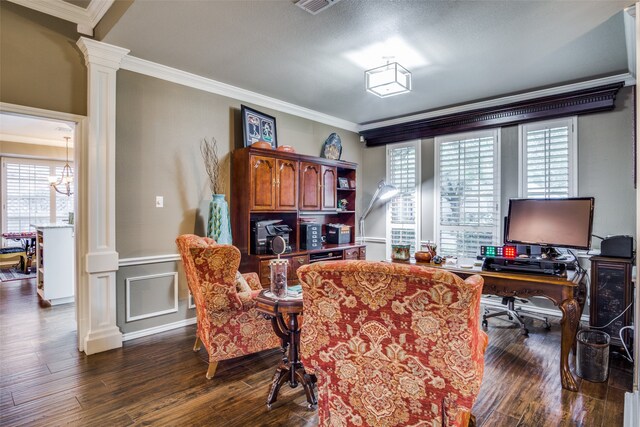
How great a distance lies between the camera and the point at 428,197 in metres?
5.05

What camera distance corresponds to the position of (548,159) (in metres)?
4.03

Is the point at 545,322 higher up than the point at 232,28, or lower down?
lower down

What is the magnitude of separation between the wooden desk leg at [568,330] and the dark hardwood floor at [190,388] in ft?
0.23

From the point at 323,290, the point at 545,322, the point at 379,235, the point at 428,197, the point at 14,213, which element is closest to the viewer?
the point at 323,290

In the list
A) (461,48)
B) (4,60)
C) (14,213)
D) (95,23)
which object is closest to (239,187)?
(95,23)

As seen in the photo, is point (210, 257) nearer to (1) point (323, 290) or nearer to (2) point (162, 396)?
(2) point (162, 396)

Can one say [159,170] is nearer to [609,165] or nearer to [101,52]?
[101,52]

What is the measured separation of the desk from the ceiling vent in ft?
7.30

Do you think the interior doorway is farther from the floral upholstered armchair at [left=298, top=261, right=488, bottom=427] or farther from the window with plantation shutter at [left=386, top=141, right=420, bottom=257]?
the floral upholstered armchair at [left=298, top=261, right=488, bottom=427]

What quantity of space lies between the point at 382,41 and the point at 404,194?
2827 millimetres

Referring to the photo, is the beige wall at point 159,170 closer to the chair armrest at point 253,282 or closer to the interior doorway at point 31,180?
the chair armrest at point 253,282

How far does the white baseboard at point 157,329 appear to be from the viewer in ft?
10.6

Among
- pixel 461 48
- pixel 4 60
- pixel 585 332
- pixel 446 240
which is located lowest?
pixel 585 332

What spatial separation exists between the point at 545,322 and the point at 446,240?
1.56 meters
